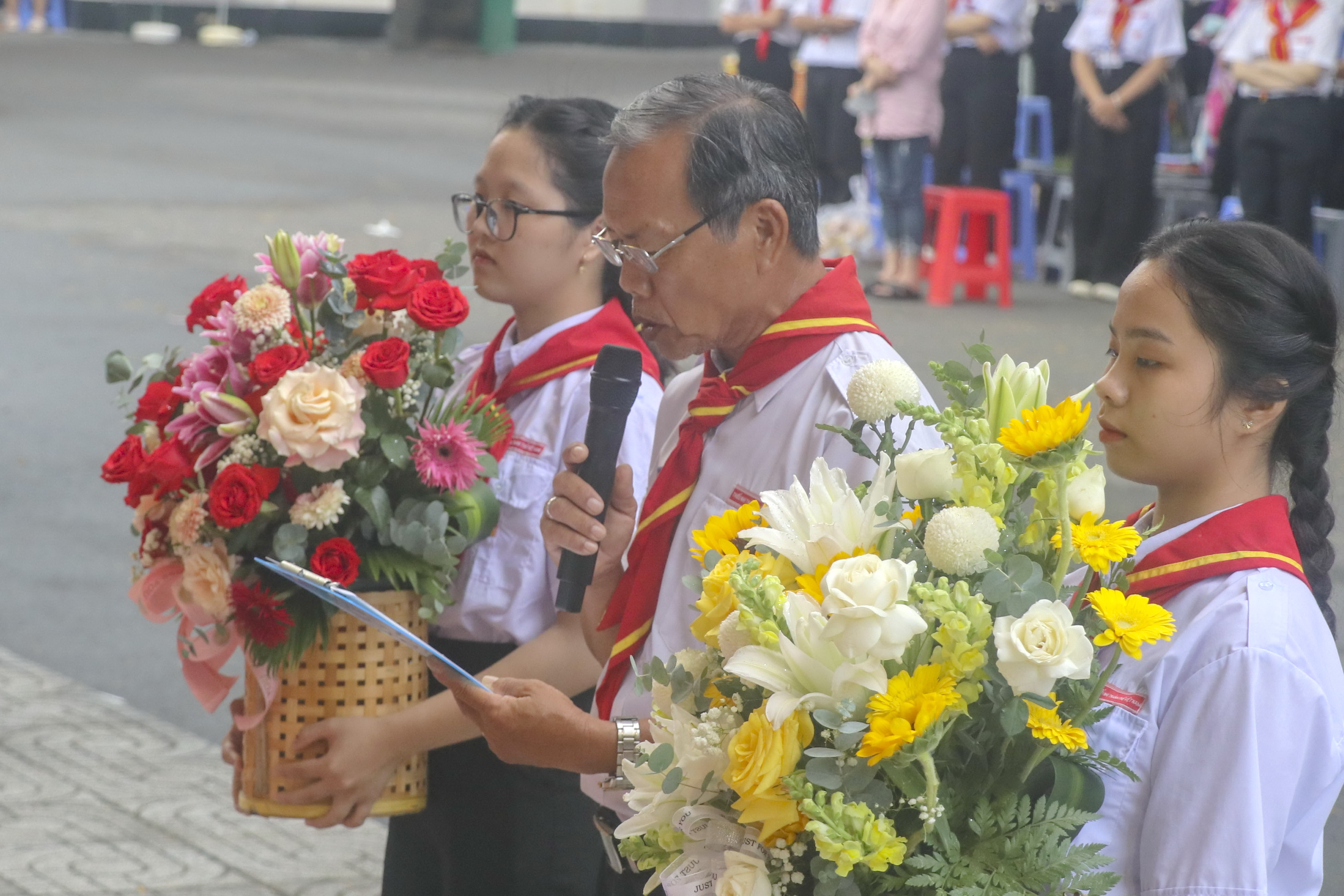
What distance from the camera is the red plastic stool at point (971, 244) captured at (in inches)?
380

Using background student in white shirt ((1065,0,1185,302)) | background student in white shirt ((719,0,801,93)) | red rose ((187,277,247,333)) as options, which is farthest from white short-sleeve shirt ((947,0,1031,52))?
red rose ((187,277,247,333))

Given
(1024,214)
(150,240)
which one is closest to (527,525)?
(1024,214)

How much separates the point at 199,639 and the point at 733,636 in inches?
60.9

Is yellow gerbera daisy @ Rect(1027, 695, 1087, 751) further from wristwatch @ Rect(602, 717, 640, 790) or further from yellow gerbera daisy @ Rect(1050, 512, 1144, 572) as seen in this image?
wristwatch @ Rect(602, 717, 640, 790)

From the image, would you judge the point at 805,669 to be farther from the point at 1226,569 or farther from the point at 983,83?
the point at 983,83

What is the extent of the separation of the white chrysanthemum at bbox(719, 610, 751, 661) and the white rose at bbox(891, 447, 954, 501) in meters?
0.21

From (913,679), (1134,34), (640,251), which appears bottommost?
(913,679)

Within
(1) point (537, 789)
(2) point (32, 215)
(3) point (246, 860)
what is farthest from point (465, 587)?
(2) point (32, 215)

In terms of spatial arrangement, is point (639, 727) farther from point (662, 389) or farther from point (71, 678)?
point (71, 678)

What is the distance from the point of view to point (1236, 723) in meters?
1.53

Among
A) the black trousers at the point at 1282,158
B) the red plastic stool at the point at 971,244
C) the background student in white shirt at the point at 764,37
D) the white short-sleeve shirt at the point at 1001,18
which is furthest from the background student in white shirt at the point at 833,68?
the black trousers at the point at 1282,158

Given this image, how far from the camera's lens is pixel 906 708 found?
1.35 m

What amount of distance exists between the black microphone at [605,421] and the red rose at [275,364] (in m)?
0.55

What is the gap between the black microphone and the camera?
217 centimetres
